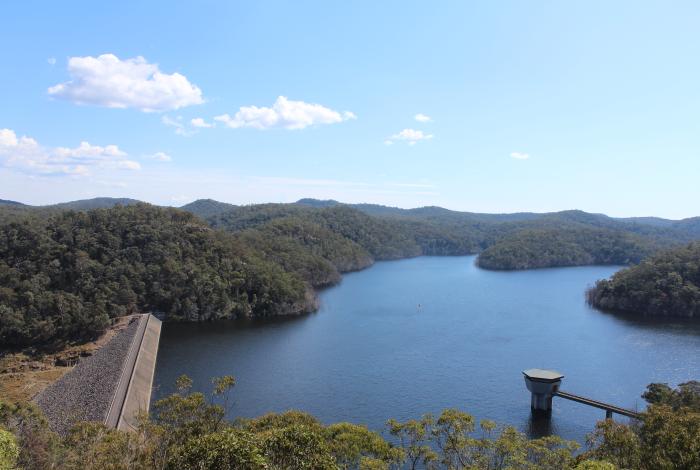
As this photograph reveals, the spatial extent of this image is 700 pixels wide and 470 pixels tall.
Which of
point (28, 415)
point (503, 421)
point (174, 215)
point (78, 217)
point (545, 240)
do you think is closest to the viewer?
point (28, 415)

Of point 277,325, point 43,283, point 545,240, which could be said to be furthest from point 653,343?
point 545,240

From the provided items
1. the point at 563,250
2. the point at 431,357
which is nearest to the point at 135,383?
the point at 431,357

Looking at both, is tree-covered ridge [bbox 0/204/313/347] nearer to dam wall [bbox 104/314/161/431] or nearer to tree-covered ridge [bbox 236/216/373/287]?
dam wall [bbox 104/314/161/431]

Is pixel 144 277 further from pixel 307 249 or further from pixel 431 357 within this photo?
pixel 307 249

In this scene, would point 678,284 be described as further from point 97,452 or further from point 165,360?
point 97,452

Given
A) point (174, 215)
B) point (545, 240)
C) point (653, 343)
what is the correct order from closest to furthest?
point (653, 343) < point (174, 215) < point (545, 240)

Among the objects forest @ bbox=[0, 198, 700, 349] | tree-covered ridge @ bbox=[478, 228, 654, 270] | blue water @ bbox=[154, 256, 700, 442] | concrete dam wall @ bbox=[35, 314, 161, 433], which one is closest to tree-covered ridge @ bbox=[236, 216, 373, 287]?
forest @ bbox=[0, 198, 700, 349]
